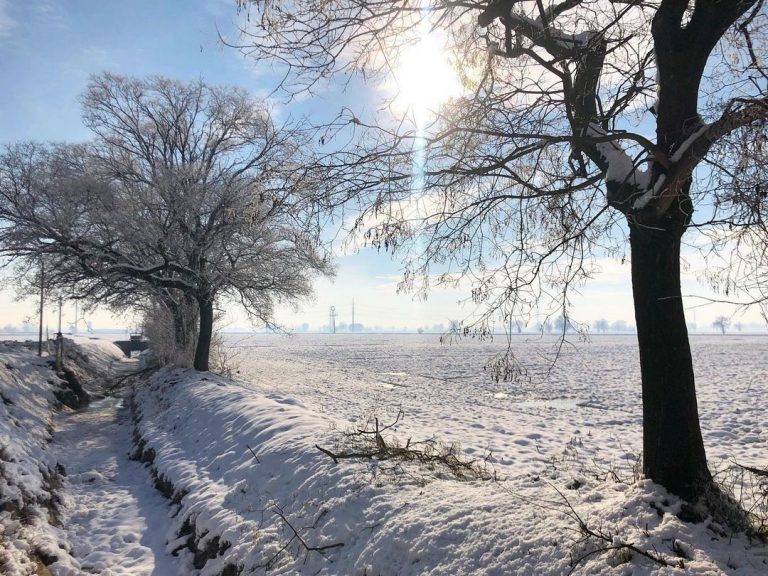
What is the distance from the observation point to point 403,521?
14.3ft

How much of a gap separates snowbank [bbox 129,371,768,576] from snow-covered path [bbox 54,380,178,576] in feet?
1.00

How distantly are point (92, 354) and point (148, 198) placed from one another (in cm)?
1657

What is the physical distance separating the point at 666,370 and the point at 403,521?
8.53 feet

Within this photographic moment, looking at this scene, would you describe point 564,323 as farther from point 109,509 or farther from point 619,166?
point 109,509

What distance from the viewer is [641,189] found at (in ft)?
14.3

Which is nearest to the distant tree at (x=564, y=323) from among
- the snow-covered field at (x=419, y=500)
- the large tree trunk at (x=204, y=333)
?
the snow-covered field at (x=419, y=500)

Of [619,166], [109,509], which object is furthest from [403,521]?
[109,509]

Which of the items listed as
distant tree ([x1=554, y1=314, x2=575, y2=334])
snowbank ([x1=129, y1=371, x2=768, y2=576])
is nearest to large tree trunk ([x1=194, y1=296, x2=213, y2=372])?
snowbank ([x1=129, y1=371, x2=768, y2=576])

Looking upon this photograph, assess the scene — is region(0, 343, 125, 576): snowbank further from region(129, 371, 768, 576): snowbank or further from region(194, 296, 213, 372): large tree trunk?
region(194, 296, 213, 372): large tree trunk

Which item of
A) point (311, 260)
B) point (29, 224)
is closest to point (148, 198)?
point (29, 224)

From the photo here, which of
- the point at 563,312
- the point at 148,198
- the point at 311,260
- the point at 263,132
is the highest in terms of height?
the point at 263,132

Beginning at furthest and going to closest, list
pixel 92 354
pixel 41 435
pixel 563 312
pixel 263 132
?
pixel 92 354
pixel 263 132
pixel 41 435
pixel 563 312

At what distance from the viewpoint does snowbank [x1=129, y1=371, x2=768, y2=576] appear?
344cm

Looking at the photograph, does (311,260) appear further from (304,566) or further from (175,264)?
(304,566)
